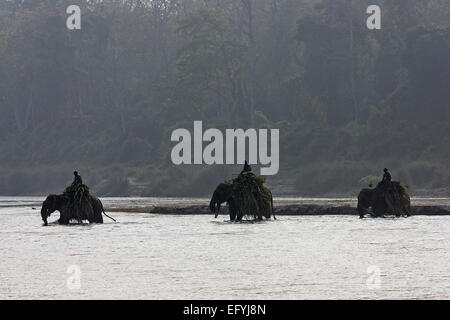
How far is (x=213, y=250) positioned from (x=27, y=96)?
133655 mm

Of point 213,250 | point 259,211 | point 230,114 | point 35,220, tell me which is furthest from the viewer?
point 230,114

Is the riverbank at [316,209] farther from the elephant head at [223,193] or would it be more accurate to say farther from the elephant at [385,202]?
the elephant head at [223,193]

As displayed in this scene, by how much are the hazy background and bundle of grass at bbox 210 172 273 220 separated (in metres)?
40.4

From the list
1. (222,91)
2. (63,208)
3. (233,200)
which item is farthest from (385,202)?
(222,91)

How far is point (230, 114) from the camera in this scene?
13125 centimetres

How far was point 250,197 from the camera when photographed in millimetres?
47719

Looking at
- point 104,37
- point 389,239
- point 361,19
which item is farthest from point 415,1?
point 389,239

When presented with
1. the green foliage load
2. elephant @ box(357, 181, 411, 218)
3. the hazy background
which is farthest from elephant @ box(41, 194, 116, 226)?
the hazy background

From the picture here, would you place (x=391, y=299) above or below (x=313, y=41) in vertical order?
below

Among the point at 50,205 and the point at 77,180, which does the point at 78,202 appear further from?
the point at 77,180

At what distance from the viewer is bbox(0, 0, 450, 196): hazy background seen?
10588cm

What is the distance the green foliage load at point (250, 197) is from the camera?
47406 mm

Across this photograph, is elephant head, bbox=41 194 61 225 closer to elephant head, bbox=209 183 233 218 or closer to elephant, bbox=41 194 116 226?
elephant, bbox=41 194 116 226

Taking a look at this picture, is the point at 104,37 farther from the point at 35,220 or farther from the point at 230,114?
the point at 35,220
